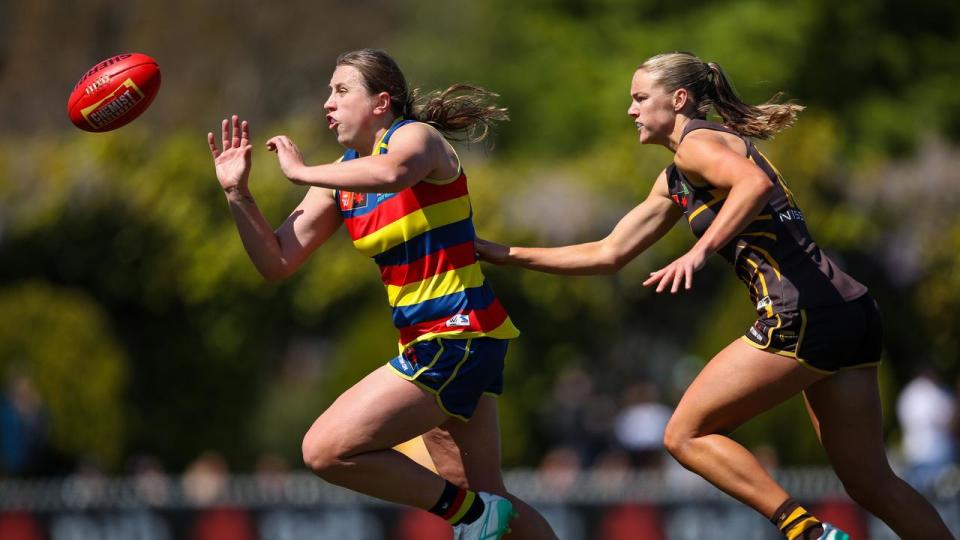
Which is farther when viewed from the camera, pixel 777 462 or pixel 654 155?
pixel 654 155

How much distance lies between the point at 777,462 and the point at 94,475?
6.69 meters

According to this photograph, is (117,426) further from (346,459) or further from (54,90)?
(54,90)

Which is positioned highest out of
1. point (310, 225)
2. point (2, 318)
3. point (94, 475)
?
point (310, 225)

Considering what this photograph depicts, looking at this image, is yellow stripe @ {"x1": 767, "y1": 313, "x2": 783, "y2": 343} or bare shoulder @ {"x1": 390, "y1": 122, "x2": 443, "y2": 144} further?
bare shoulder @ {"x1": 390, "y1": 122, "x2": 443, "y2": 144}

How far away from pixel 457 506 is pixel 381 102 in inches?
61.0

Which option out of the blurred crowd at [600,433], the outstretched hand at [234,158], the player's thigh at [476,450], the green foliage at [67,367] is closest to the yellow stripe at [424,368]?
the player's thigh at [476,450]

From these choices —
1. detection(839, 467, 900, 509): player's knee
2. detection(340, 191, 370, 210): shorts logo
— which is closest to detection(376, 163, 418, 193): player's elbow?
detection(340, 191, 370, 210): shorts logo

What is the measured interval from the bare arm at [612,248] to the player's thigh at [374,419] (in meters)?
0.76

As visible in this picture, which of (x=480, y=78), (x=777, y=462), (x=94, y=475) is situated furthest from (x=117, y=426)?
(x=480, y=78)

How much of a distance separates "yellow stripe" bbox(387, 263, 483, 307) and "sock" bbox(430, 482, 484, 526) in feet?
2.28

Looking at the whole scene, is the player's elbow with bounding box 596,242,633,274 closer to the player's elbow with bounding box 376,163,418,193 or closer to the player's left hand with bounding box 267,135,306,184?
the player's elbow with bounding box 376,163,418,193

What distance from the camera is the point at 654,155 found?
18.7 m

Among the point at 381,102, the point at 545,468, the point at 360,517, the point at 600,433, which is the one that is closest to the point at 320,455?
the point at 381,102

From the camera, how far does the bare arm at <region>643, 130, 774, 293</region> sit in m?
5.32
